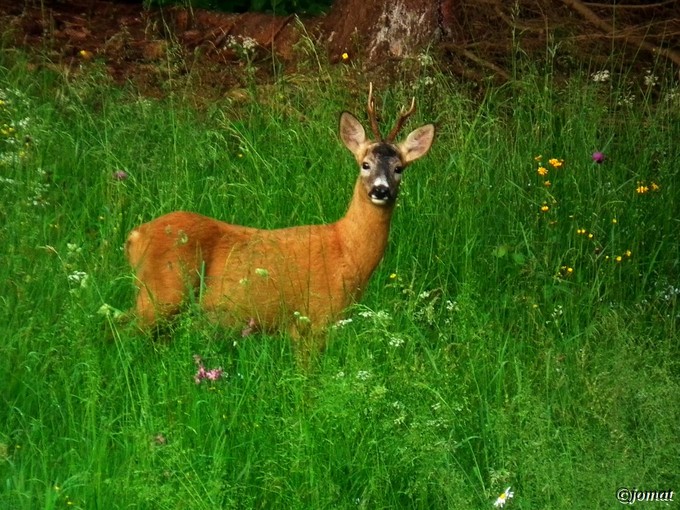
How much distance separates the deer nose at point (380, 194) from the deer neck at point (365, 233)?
0.30ft

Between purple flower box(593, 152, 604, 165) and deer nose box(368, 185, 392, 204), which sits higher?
purple flower box(593, 152, 604, 165)

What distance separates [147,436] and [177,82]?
12.7 feet

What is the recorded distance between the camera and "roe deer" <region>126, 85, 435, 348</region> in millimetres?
5500

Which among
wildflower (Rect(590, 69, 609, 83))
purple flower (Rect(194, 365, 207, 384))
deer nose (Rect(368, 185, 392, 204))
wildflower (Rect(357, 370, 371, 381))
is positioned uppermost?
wildflower (Rect(590, 69, 609, 83))

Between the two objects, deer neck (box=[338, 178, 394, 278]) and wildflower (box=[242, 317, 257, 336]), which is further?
deer neck (box=[338, 178, 394, 278])

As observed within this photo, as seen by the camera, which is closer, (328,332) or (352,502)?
(352,502)

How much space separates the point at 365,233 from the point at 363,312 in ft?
2.38

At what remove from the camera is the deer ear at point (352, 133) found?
6.00 m

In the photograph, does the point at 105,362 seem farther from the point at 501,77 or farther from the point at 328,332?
the point at 501,77

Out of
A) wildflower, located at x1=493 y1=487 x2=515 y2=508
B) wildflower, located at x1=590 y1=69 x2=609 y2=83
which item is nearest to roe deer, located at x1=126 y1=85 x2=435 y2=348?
wildflower, located at x1=493 y1=487 x2=515 y2=508

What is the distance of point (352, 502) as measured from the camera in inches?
166

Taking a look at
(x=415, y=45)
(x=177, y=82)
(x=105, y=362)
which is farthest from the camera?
(x=415, y=45)

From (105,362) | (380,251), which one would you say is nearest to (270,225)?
(380,251)

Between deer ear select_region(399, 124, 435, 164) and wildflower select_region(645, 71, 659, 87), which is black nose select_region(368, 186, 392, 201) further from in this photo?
wildflower select_region(645, 71, 659, 87)
